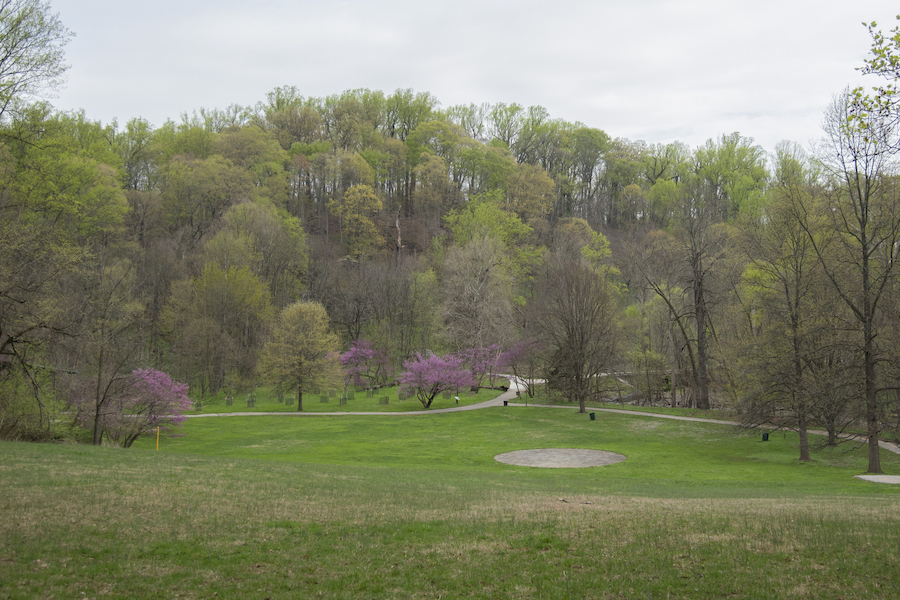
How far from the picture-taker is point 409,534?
1038cm

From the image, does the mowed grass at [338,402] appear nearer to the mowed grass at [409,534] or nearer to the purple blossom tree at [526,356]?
the purple blossom tree at [526,356]

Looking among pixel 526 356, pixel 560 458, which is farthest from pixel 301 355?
pixel 560 458

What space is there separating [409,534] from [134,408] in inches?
1075

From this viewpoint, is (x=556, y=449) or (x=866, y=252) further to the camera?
(x=556, y=449)

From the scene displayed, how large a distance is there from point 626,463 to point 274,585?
73.3 feet

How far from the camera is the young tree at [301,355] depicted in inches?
1854

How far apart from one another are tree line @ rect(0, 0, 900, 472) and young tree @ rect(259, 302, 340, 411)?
1.76 feet

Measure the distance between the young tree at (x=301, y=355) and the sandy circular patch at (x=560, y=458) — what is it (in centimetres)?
2210

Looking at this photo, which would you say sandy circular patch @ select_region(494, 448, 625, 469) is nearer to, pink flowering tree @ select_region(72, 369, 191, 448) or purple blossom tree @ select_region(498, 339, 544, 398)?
pink flowering tree @ select_region(72, 369, 191, 448)

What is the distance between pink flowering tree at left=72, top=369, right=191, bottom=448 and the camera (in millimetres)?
29359

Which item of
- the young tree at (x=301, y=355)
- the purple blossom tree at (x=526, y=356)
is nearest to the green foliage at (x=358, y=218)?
the young tree at (x=301, y=355)

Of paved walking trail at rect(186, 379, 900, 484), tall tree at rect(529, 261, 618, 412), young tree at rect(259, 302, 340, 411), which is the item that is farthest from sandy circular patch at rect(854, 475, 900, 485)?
young tree at rect(259, 302, 340, 411)

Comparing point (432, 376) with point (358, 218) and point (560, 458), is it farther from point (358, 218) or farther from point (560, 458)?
point (358, 218)

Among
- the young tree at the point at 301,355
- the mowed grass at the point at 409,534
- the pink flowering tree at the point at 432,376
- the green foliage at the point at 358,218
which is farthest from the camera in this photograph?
the green foliage at the point at 358,218
